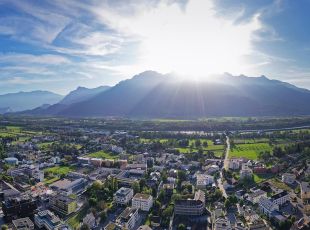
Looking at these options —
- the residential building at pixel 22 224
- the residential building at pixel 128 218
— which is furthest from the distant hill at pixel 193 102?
the residential building at pixel 22 224

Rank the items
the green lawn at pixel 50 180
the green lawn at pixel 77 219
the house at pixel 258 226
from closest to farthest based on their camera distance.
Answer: the house at pixel 258 226
the green lawn at pixel 77 219
the green lawn at pixel 50 180

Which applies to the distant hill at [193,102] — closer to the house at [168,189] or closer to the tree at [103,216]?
Answer: the house at [168,189]

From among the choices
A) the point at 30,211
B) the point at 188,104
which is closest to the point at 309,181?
the point at 30,211

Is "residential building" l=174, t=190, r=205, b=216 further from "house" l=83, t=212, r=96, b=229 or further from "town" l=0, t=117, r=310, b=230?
"house" l=83, t=212, r=96, b=229

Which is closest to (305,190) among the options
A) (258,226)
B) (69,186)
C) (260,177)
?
(260,177)

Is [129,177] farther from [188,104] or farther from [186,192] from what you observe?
[188,104]

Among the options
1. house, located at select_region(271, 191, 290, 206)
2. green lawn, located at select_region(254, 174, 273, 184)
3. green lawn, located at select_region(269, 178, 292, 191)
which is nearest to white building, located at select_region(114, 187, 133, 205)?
house, located at select_region(271, 191, 290, 206)
